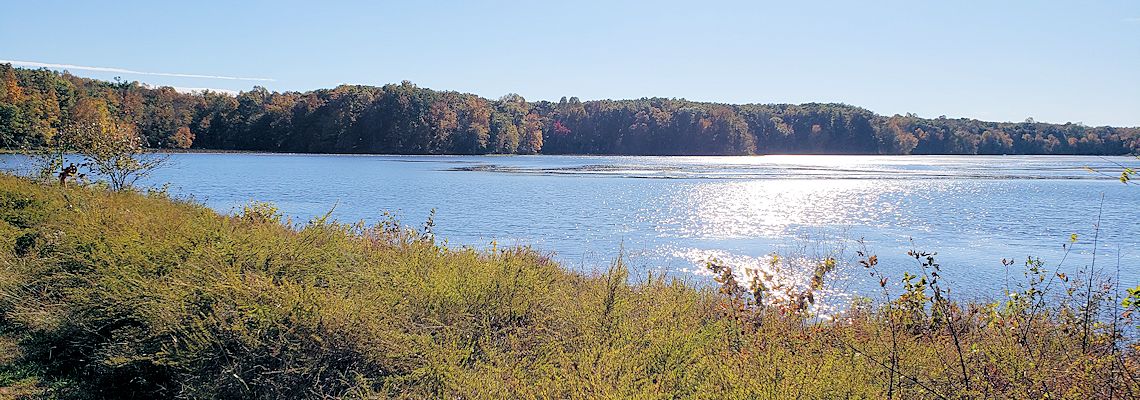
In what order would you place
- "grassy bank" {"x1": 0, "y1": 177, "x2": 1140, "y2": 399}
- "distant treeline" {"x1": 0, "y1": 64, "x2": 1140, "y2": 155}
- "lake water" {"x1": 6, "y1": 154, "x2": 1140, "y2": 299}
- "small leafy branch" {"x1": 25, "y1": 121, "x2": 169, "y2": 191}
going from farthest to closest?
"distant treeline" {"x1": 0, "y1": 64, "x2": 1140, "y2": 155} → "lake water" {"x1": 6, "y1": 154, "x2": 1140, "y2": 299} → "small leafy branch" {"x1": 25, "y1": 121, "x2": 169, "y2": 191} → "grassy bank" {"x1": 0, "y1": 177, "x2": 1140, "y2": 399}

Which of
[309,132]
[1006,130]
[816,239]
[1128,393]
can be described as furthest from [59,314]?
[1006,130]

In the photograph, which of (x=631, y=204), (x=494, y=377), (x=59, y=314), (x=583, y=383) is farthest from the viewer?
(x=631, y=204)

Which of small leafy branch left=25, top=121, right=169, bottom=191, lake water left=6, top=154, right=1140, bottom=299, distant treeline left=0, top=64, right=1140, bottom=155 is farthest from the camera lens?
distant treeline left=0, top=64, right=1140, bottom=155

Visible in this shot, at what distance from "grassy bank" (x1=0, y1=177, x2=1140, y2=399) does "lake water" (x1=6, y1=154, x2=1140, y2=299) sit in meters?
2.81

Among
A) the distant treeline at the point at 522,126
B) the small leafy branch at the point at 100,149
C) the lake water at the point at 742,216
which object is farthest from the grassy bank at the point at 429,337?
the distant treeline at the point at 522,126

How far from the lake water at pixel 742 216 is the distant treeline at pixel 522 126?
180 feet

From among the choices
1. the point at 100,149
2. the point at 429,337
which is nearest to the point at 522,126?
the point at 100,149

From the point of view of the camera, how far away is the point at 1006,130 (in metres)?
145

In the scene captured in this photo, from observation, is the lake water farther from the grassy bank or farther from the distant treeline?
the distant treeline

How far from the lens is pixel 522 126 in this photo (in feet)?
422

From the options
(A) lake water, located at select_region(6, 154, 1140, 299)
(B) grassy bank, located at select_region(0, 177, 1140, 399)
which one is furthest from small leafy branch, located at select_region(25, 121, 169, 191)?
(B) grassy bank, located at select_region(0, 177, 1140, 399)

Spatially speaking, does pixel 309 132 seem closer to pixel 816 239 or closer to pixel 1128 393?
pixel 816 239

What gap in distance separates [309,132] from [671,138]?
5619cm

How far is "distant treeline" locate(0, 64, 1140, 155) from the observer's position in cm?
11138
